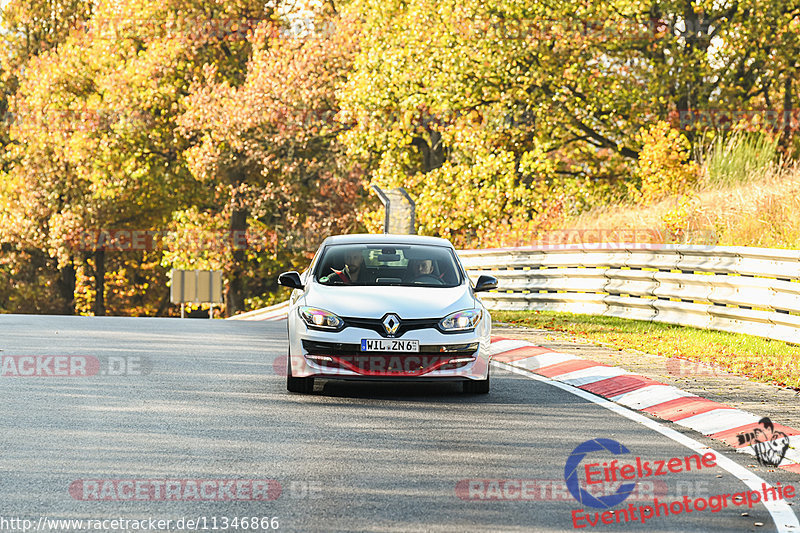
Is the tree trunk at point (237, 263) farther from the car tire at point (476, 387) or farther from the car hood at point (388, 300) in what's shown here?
the car tire at point (476, 387)

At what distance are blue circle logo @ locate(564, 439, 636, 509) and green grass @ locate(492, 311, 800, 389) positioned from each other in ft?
11.9

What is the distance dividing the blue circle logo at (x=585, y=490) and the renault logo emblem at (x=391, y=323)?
240cm

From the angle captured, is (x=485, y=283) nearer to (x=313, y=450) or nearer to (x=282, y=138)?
(x=313, y=450)

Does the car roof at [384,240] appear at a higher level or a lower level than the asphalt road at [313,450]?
higher

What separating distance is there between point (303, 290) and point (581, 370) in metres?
3.23

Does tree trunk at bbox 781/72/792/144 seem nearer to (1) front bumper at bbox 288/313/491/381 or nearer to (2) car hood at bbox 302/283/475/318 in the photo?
(2) car hood at bbox 302/283/475/318

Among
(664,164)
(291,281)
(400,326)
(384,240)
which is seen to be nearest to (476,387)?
(400,326)

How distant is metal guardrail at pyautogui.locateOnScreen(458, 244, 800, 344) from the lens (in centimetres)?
1393

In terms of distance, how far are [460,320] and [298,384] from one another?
5.24ft

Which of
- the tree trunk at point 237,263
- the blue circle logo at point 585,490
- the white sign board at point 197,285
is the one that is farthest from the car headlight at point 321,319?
the tree trunk at point 237,263

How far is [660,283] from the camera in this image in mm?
17266

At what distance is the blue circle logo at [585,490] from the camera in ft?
21.7

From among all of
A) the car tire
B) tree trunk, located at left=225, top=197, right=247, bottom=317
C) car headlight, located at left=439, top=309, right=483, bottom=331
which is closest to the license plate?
car headlight, located at left=439, top=309, right=483, bottom=331

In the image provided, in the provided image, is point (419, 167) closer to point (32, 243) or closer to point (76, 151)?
point (76, 151)
